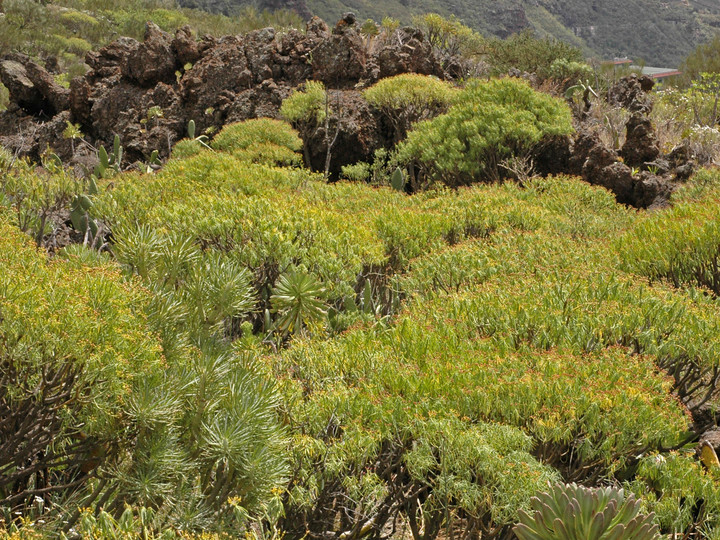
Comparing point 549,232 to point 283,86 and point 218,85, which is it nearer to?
point 283,86

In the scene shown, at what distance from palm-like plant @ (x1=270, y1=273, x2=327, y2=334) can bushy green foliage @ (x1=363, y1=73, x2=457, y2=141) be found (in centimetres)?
1488

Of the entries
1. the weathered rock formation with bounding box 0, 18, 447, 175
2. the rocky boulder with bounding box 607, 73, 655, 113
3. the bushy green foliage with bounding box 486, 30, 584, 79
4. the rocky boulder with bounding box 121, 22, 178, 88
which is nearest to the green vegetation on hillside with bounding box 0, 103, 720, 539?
the rocky boulder with bounding box 607, 73, 655, 113

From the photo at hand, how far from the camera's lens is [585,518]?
4.88 meters

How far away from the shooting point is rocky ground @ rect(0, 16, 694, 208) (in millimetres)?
24547

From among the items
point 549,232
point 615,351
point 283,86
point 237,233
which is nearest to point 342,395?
point 615,351

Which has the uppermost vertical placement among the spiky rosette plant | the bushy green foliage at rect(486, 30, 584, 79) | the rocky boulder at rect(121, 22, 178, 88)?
the spiky rosette plant

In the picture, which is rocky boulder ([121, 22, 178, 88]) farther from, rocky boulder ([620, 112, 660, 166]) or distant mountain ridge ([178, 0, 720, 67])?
distant mountain ridge ([178, 0, 720, 67])

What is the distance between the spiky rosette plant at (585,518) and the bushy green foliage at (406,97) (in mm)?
20274

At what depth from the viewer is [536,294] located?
9578 mm

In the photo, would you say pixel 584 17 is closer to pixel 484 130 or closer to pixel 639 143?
pixel 639 143

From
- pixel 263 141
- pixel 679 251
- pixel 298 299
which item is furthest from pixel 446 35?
pixel 298 299

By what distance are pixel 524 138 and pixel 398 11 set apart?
9161 cm

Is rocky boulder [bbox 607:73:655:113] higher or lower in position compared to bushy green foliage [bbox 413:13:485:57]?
higher

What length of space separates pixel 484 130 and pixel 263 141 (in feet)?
23.1
